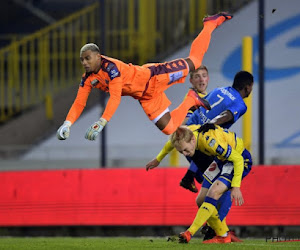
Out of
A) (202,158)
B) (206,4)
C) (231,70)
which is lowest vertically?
(202,158)

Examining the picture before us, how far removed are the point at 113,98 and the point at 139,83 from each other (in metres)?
0.67

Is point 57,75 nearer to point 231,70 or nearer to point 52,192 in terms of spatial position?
point 231,70

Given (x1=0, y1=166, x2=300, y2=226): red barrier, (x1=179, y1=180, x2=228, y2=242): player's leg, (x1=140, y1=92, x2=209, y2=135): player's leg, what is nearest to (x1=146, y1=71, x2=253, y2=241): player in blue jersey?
(x1=140, y1=92, x2=209, y2=135): player's leg

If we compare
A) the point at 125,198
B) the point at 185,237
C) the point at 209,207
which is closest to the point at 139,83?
the point at 209,207

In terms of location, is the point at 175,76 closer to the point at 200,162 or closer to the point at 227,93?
the point at 227,93

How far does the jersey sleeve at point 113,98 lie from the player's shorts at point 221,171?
58.1 inches

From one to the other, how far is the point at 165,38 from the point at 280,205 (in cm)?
786

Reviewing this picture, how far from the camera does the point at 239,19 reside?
2231cm

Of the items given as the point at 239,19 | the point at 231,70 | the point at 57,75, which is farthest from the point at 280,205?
the point at 57,75

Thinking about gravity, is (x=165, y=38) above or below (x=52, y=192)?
above

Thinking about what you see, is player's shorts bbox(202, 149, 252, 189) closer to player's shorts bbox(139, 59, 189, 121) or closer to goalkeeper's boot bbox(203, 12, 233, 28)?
player's shorts bbox(139, 59, 189, 121)

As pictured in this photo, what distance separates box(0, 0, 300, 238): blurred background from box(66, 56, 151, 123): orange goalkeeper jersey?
4991mm

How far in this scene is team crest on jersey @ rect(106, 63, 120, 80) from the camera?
12.4 metres

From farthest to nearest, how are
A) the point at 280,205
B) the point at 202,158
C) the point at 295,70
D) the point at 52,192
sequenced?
the point at 295,70 < the point at 52,192 < the point at 280,205 < the point at 202,158
